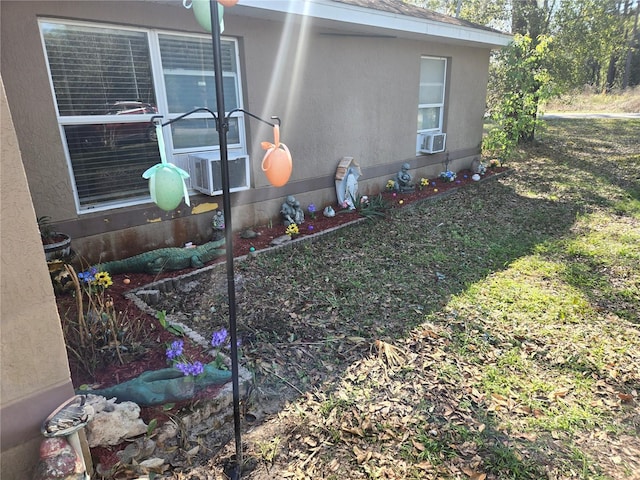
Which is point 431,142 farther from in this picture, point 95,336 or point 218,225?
point 95,336

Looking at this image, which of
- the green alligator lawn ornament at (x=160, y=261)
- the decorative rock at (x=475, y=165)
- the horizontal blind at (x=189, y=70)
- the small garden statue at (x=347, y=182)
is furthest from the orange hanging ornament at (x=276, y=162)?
the decorative rock at (x=475, y=165)

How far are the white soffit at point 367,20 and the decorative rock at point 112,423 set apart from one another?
150 inches

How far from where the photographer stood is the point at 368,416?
2.63 metres

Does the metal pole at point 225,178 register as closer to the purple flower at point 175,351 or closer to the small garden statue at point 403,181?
the purple flower at point 175,351

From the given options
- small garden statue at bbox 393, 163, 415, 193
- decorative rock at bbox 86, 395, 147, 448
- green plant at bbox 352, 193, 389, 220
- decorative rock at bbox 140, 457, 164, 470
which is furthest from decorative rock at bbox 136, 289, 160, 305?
small garden statue at bbox 393, 163, 415, 193

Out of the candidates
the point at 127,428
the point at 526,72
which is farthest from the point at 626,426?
the point at 526,72

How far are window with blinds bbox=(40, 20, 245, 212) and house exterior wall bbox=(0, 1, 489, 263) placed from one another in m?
0.14

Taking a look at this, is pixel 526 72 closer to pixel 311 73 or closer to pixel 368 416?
pixel 311 73

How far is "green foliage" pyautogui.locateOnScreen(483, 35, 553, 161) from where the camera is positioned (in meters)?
9.13

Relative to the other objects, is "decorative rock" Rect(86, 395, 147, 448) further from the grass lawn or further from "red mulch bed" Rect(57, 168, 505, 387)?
the grass lawn

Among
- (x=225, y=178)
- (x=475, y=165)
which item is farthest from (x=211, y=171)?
(x=475, y=165)

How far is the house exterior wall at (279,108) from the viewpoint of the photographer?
3699 mm

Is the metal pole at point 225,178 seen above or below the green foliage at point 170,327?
above

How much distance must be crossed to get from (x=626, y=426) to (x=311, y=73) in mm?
5230
